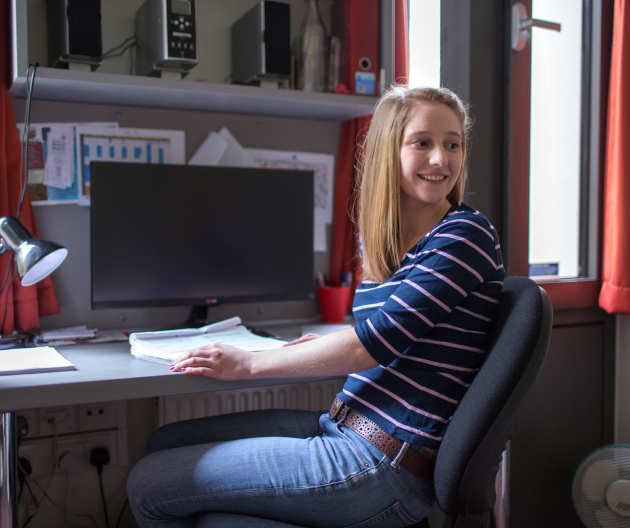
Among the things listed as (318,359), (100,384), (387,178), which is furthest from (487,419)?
(100,384)

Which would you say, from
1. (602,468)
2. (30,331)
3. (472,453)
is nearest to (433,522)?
(472,453)

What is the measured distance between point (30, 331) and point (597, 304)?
165cm

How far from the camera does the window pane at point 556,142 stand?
193 cm

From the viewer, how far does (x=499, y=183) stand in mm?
1814

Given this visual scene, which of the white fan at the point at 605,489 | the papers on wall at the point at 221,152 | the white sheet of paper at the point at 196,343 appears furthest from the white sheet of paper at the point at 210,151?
the white fan at the point at 605,489

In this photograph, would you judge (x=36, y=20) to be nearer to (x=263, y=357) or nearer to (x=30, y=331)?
(x=30, y=331)

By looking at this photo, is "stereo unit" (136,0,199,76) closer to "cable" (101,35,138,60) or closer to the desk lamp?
"cable" (101,35,138,60)

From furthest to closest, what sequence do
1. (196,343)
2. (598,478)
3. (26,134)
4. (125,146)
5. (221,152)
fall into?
(221,152), (125,146), (598,478), (26,134), (196,343)

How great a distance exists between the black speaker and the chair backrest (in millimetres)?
1162

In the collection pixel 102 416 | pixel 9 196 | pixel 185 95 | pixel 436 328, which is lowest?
pixel 102 416

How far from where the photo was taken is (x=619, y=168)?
1847 millimetres

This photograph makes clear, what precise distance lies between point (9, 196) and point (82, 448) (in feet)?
2.36

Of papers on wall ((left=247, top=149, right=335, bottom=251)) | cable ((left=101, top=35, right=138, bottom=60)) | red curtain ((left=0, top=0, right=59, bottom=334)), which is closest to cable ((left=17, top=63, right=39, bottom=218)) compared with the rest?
red curtain ((left=0, top=0, right=59, bottom=334))

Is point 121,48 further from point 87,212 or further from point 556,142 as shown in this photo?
point 556,142
